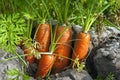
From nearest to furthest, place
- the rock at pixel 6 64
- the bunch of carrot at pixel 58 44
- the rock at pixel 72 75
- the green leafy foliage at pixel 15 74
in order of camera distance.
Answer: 1. the green leafy foliage at pixel 15 74
2. the rock at pixel 6 64
3. the rock at pixel 72 75
4. the bunch of carrot at pixel 58 44

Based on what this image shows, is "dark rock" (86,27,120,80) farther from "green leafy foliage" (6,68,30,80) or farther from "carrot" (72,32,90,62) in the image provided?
"green leafy foliage" (6,68,30,80)

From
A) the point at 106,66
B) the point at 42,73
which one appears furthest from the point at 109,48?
the point at 42,73

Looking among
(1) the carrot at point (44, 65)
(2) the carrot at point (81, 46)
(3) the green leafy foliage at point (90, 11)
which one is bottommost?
(1) the carrot at point (44, 65)

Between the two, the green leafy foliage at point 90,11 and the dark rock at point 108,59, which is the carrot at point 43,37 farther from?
the dark rock at point 108,59

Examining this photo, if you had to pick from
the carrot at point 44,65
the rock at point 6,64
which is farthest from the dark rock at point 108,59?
the rock at point 6,64

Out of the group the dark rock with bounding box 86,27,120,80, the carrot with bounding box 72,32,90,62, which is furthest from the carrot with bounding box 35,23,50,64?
the dark rock with bounding box 86,27,120,80

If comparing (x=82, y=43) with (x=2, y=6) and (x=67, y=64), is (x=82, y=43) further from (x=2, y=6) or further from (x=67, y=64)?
(x=2, y=6)

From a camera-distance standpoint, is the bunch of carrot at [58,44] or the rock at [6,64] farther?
the bunch of carrot at [58,44]
